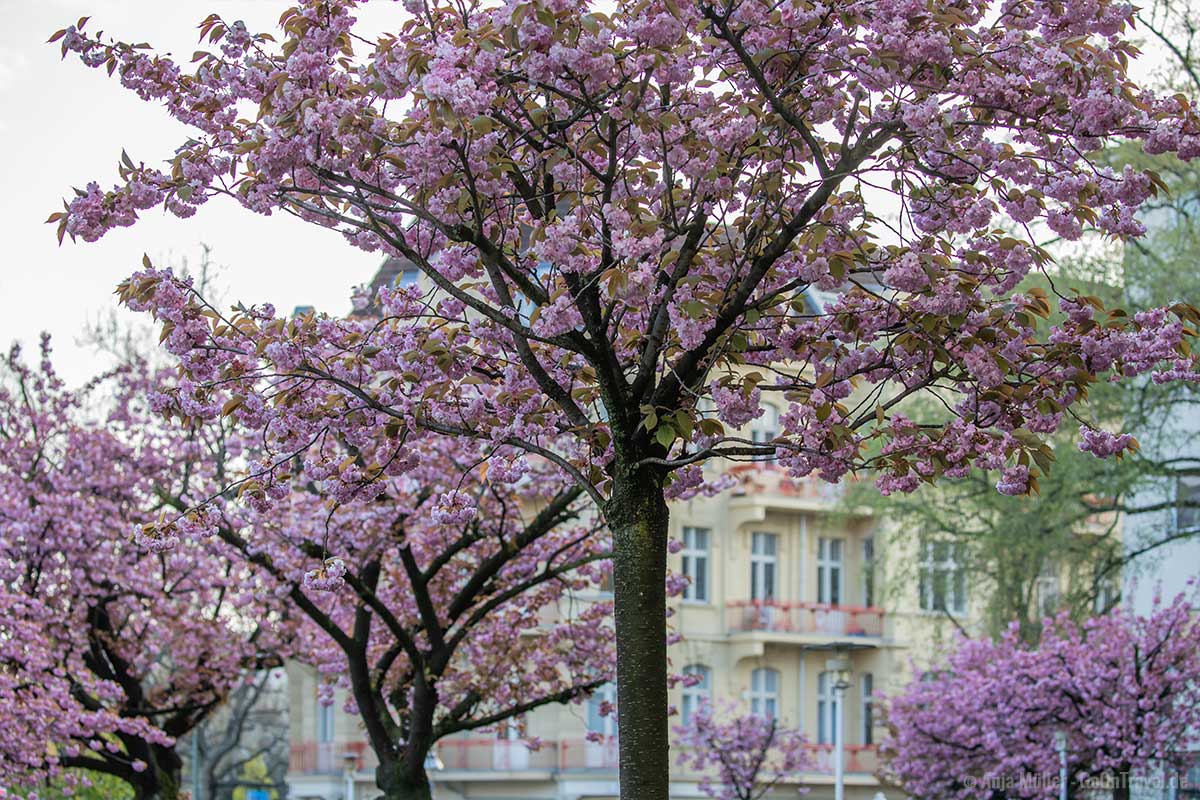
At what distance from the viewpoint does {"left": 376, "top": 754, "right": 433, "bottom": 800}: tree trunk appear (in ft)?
54.9

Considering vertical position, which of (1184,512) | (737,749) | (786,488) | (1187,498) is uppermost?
(786,488)

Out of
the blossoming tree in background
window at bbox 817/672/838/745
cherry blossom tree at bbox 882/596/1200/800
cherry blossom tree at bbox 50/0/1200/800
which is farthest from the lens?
window at bbox 817/672/838/745

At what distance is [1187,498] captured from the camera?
90.2 feet

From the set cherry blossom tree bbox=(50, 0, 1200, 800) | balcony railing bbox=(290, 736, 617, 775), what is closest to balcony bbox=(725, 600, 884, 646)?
balcony railing bbox=(290, 736, 617, 775)

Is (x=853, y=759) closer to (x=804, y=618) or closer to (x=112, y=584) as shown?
(x=804, y=618)

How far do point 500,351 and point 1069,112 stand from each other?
3615 mm

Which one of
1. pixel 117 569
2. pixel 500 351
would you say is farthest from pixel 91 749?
pixel 500 351

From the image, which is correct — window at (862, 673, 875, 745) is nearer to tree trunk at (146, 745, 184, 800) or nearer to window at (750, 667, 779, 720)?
window at (750, 667, 779, 720)

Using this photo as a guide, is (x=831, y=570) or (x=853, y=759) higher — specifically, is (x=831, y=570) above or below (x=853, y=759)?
above

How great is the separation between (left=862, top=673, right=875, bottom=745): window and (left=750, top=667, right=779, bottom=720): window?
2208mm

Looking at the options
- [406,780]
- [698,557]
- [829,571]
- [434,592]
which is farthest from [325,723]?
[406,780]

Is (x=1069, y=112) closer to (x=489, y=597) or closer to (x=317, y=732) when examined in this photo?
(x=489, y=597)

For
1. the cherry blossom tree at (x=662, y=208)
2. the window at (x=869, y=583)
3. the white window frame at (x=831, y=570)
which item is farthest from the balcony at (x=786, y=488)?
the cherry blossom tree at (x=662, y=208)

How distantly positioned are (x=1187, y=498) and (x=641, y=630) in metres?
21.2
